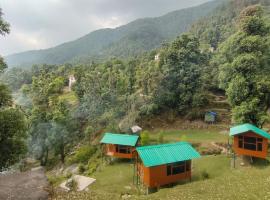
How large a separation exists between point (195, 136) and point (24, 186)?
1208 inches

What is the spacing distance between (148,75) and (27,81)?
69788 mm

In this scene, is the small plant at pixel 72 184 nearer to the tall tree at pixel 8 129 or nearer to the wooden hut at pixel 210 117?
the tall tree at pixel 8 129

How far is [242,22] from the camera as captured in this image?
28844 millimetres

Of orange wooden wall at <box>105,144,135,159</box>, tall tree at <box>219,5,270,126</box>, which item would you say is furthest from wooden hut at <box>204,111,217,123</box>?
orange wooden wall at <box>105,144,135,159</box>

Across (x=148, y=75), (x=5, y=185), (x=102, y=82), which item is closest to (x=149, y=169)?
(x=5, y=185)

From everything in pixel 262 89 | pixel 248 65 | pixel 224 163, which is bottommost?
pixel 224 163

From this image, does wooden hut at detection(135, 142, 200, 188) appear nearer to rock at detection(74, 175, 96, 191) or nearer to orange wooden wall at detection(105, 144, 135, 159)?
rock at detection(74, 175, 96, 191)

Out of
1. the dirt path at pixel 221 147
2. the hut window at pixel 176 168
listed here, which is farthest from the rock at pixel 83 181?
the dirt path at pixel 221 147

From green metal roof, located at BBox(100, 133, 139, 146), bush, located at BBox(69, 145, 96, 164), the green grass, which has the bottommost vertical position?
bush, located at BBox(69, 145, 96, 164)

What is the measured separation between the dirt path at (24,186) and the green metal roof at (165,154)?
10923 millimetres

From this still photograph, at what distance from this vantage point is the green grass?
3417 centimetres

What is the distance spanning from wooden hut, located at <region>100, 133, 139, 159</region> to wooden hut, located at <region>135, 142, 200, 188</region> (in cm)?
806

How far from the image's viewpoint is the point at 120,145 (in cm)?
3092

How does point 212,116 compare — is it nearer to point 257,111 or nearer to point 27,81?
point 257,111
